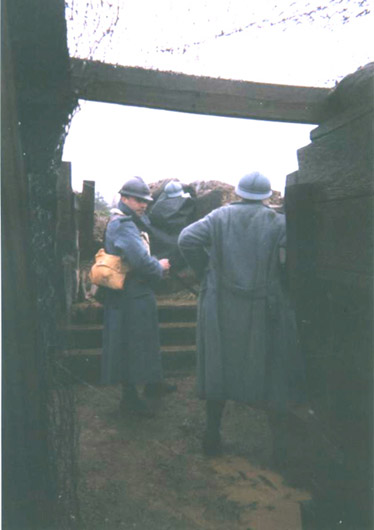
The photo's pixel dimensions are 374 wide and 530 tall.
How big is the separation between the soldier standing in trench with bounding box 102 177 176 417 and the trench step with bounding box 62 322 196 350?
1.30 meters

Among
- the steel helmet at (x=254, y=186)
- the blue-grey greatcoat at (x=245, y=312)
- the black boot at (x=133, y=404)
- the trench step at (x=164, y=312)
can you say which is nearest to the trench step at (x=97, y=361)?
the trench step at (x=164, y=312)

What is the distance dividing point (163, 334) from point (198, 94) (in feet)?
12.5

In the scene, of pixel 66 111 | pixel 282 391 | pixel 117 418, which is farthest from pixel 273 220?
pixel 117 418

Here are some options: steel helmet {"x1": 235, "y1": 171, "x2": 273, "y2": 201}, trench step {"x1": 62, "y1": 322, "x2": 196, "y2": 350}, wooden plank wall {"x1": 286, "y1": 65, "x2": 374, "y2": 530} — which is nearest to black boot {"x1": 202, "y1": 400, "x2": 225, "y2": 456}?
steel helmet {"x1": 235, "y1": 171, "x2": 273, "y2": 201}

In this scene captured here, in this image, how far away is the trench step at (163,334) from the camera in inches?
234

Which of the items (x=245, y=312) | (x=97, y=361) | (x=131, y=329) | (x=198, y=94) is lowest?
(x=97, y=361)

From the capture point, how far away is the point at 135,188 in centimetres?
447

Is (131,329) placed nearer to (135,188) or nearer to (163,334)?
(135,188)

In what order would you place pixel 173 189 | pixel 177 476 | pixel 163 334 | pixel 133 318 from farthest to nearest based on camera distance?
1. pixel 173 189
2. pixel 163 334
3. pixel 133 318
4. pixel 177 476

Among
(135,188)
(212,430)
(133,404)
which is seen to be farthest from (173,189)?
(212,430)

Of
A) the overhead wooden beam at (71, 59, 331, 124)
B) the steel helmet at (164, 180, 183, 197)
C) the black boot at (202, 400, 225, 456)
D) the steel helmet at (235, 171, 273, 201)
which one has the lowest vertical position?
the black boot at (202, 400, 225, 456)

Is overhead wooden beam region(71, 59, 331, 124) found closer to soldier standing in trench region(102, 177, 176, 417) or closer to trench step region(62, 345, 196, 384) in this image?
soldier standing in trench region(102, 177, 176, 417)

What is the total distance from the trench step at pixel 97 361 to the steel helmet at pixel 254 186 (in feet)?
7.98

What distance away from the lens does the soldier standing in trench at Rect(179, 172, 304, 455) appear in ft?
12.3
